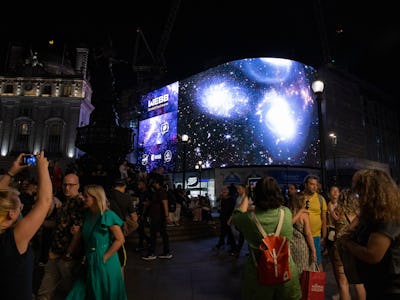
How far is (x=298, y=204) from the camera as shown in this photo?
→ 173 inches

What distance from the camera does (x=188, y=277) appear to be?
6250 mm

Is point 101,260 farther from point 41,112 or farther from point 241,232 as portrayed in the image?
point 41,112

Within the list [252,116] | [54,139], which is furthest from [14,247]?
[54,139]

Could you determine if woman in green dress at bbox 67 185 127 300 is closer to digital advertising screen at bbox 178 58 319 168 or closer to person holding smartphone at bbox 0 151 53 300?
person holding smartphone at bbox 0 151 53 300

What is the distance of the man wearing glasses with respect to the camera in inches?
131

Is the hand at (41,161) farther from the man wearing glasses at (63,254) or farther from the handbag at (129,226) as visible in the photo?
the handbag at (129,226)

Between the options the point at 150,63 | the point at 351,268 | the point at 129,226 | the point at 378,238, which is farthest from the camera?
the point at 150,63

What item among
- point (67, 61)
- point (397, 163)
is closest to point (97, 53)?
point (67, 61)

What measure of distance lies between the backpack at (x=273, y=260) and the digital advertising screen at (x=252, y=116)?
3022 cm

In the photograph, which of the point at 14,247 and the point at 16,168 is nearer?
the point at 14,247

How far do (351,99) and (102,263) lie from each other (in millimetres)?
58643

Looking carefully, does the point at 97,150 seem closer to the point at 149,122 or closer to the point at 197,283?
the point at 197,283

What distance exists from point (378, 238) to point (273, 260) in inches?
38.1

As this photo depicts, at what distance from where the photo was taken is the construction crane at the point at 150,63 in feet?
192
